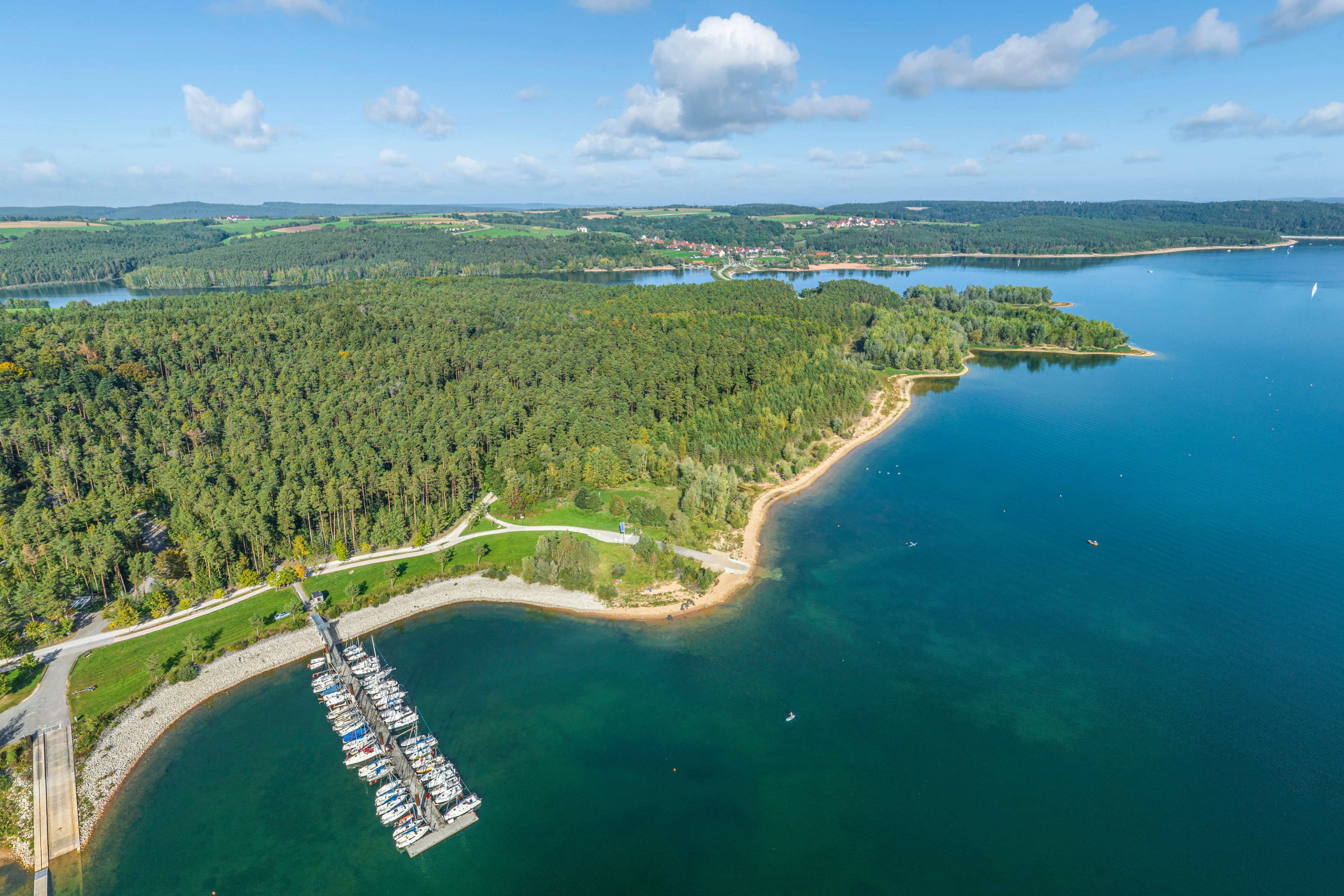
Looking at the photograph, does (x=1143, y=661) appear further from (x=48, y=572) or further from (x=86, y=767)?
(x=48, y=572)

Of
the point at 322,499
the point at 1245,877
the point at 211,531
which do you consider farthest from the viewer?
the point at 322,499

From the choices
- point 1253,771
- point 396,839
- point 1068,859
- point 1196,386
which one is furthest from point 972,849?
point 1196,386

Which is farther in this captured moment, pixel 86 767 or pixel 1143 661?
pixel 1143 661

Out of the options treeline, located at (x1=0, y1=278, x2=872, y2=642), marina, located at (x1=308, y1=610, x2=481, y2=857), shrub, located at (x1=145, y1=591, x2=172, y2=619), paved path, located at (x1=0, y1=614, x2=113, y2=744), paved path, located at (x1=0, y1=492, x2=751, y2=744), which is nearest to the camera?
marina, located at (x1=308, y1=610, x2=481, y2=857)

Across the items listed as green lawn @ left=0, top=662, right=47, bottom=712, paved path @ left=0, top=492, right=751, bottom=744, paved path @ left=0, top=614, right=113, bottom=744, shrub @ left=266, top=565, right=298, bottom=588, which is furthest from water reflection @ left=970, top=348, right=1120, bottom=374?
green lawn @ left=0, top=662, right=47, bottom=712

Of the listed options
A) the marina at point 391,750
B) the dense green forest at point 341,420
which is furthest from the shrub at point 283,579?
the marina at point 391,750

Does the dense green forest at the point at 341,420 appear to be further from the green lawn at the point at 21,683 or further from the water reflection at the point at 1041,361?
the water reflection at the point at 1041,361

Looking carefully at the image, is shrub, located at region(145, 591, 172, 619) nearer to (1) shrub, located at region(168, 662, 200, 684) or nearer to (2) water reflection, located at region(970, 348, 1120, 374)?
(1) shrub, located at region(168, 662, 200, 684)
